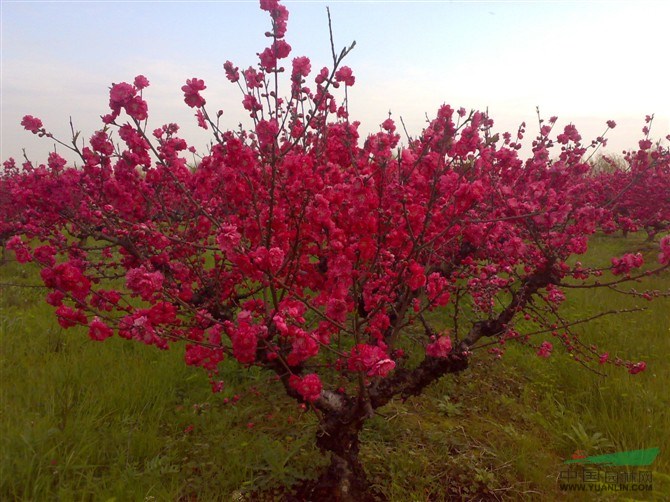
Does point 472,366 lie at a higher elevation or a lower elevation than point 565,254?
lower

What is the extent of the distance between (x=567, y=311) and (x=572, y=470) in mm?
3706

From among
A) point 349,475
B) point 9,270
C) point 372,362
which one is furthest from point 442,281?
point 9,270

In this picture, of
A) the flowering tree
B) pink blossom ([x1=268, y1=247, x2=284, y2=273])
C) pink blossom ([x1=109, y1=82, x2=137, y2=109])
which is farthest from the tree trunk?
pink blossom ([x1=109, y1=82, x2=137, y2=109])

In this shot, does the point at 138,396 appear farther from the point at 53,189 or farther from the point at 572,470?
the point at 572,470

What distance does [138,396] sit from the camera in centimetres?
381

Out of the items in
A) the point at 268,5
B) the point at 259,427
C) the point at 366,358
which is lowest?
the point at 259,427

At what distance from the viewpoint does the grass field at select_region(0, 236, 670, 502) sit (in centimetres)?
301

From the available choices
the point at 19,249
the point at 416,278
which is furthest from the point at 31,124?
the point at 416,278

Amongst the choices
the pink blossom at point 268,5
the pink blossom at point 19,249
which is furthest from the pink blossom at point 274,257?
the pink blossom at point 19,249

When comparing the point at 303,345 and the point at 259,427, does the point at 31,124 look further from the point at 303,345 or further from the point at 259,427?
the point at 259,427

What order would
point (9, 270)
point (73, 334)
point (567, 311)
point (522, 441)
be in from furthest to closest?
point (9, 270)
point (567, 311)
point (73, 334)
point (522, 441)

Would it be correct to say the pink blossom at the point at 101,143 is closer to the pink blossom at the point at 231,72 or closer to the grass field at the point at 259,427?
the pink blossom at the point at 231,72

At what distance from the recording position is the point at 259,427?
3.78 m

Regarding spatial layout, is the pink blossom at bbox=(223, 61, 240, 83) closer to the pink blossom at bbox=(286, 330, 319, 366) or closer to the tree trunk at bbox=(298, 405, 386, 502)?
→ the pink blossom at bbox=(286, 330, 319, 366)
